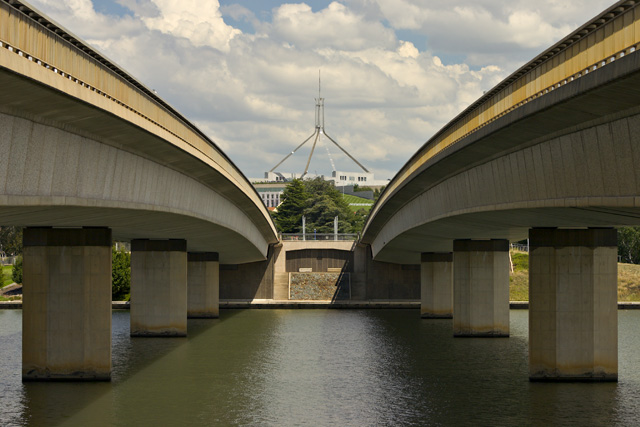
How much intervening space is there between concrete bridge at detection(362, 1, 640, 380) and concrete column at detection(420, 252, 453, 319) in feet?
35.4

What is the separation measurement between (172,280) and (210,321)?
13.8 meters

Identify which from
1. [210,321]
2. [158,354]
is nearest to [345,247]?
[210,321]

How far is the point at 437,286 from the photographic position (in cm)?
6944

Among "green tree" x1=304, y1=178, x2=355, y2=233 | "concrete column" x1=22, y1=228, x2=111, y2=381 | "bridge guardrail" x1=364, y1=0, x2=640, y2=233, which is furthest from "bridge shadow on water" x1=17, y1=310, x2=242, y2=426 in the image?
"green tree" x1=304, y1=178, x2=355, y2=233

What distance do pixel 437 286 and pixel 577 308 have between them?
1418 inches

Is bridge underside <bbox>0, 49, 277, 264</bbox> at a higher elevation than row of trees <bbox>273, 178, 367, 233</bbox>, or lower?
lower

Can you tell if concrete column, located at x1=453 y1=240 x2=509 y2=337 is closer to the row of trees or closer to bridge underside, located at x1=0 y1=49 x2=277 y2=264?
bridge underside, located at x1=0 y1=49 x2=277 y2=264

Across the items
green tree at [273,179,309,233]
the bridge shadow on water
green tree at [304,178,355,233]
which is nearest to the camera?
the bridge shadow on water

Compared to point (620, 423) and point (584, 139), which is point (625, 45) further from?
point (620, 423)

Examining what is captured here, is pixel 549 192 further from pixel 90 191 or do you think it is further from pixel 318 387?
pixel 318 387

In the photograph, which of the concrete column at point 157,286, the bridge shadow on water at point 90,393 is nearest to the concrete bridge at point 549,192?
the concrete column at point 157,286

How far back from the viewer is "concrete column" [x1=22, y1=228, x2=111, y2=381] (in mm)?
32469

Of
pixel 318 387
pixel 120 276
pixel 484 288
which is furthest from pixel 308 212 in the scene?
pixel 318 387

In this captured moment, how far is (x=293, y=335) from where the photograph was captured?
176ft
